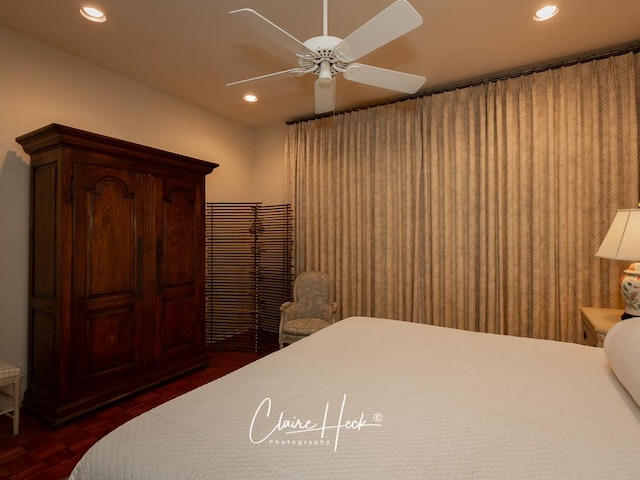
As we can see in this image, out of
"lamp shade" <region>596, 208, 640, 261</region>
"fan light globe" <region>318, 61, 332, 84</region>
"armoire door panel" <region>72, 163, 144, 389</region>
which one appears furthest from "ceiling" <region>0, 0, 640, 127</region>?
"lamp shade" <region>596, 208, 640, 261</region>

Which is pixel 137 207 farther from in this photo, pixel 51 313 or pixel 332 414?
pixel 332 414

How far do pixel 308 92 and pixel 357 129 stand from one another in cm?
73

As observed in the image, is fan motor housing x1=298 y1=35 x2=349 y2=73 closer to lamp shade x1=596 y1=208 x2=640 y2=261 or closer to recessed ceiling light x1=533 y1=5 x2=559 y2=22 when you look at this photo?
recessed ceiling light x1=533 y1=5 x2=559 y2=22

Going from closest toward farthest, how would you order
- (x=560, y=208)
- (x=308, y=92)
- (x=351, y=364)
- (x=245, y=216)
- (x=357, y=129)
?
1. (x=351, y=364)
2. (x=560, y=208)
3. (x=308, y=92)
4. (x=357, y=129)
5. (x=245, y=216)

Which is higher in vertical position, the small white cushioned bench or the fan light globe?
the fan light globe

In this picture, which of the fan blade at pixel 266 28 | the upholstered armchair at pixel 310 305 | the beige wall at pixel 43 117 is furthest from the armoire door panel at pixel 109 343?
the fan blade at pixel 266 28

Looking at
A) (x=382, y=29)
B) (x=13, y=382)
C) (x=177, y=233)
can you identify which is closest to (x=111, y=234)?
(x=177, y=233)

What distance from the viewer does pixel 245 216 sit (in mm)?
4445

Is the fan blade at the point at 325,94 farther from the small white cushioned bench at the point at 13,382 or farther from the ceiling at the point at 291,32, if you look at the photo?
the small white cushioned bench at the point at 13,382

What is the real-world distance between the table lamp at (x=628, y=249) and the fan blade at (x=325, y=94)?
2.07 metres

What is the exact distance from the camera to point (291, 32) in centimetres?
269

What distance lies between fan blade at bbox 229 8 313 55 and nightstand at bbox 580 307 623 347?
98.6 inches

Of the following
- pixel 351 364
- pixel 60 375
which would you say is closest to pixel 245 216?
pixel 60 375

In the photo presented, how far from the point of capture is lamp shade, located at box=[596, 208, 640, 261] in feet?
7.17
